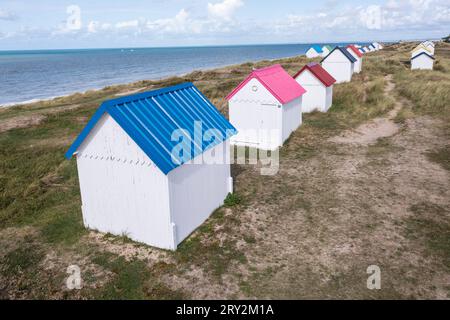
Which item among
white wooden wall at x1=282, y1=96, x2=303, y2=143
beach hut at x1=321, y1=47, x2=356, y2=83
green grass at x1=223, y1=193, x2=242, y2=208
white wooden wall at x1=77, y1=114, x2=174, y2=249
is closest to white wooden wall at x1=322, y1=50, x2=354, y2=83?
beach hut at x1=321, y1=47, x2=356, y2=83

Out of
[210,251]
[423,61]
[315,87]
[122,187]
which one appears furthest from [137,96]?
[423,61]

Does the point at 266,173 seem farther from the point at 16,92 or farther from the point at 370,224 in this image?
the point at 16,92

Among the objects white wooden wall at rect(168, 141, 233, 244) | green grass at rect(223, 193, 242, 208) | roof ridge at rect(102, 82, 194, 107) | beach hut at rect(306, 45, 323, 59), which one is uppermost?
beach hut at rect(306, 45, 323, 59)

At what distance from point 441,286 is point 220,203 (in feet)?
20.8

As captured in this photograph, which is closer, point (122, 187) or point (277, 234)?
point (122, 187)

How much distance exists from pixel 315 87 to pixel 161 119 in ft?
57.4

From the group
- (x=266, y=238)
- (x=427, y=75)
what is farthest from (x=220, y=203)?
(x=427, y=75)

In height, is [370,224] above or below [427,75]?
below

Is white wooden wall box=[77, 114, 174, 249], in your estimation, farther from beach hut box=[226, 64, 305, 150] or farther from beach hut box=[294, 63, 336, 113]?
beach hut box=[294, 63, 336, 113]

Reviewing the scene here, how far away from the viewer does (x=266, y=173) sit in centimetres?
1455

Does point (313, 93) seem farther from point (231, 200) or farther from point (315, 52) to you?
point (315, 52)

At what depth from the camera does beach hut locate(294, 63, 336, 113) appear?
2405cm

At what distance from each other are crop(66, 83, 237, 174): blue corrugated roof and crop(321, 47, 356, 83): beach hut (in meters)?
27.7

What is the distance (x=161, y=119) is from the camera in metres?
9.15
